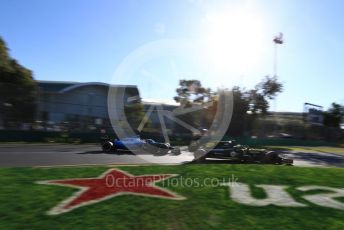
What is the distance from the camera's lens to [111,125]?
3447 cm

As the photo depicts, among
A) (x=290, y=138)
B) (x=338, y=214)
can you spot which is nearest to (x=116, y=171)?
(x=338, y=214)

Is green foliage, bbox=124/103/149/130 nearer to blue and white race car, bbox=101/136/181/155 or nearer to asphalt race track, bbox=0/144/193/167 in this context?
blue and white race car, bbox=101/136/181/155

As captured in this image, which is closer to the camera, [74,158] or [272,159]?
[272,159]

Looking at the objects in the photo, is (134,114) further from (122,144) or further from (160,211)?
(160,211)

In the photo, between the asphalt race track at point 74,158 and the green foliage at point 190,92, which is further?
the green foliage at point 190,92

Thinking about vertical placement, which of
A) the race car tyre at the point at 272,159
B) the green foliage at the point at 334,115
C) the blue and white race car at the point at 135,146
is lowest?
the race car tyre at the point at 272,159

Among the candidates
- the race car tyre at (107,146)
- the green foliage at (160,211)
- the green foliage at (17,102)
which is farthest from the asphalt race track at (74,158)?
the green foliage at (17,102)

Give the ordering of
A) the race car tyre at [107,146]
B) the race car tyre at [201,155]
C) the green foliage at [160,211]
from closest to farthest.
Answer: the green foliage at [160,211] < the race car tyre at [201,155] < the race car tyre at [107,146]

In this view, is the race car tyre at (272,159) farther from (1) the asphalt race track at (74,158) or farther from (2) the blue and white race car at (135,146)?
(2) the blue and white race car at (135,146)

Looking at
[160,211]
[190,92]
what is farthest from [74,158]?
[190,92]

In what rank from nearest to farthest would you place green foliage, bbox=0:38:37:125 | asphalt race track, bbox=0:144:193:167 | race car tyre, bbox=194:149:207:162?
1. asphalt race track, bbox=0:144:193:167
2. race car tyre, bbox=194:149:207:162
3. green foliage, bbox=0:38:37:125

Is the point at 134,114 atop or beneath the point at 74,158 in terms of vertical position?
atop

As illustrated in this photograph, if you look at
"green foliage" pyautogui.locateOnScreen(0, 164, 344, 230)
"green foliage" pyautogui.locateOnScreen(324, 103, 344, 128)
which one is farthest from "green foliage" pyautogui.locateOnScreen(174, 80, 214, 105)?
"green foliage" pyautogui.locateOnScreen(0, 164, 344, 230)

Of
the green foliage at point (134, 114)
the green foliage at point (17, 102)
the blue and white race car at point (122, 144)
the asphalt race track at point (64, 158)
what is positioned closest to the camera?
the asphalt race track at point (64, 158)
